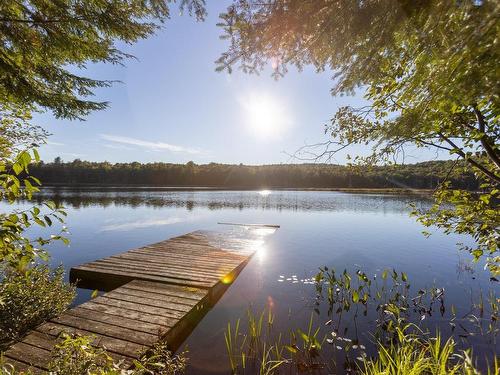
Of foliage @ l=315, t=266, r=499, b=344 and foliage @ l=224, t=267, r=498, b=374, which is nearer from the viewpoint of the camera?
foliage @ l=224, t=267, r=498, b=374

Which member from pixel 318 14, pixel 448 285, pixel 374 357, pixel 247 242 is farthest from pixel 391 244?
pixel 318 14

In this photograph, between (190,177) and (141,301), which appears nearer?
(141,301)

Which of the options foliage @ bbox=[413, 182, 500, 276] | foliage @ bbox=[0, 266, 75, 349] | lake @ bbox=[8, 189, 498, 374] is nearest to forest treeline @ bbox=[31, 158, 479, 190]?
lake @ bbox=[8, 189, 498, 374]

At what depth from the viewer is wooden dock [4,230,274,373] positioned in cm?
396

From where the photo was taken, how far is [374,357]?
196 inches

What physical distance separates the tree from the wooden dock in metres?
3.35

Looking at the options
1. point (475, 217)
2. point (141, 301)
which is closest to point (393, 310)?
point (475, 217)

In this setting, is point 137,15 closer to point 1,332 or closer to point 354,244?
point 1,332

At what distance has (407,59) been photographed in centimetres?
307

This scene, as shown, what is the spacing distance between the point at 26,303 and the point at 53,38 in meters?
5.17

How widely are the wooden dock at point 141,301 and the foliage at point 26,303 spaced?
32cm

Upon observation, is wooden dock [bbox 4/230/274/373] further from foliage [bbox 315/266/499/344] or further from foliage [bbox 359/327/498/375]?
foliage [bbox 359/327/498/375]

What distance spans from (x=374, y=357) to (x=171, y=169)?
323ft

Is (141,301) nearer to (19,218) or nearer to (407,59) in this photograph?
(19,218)
